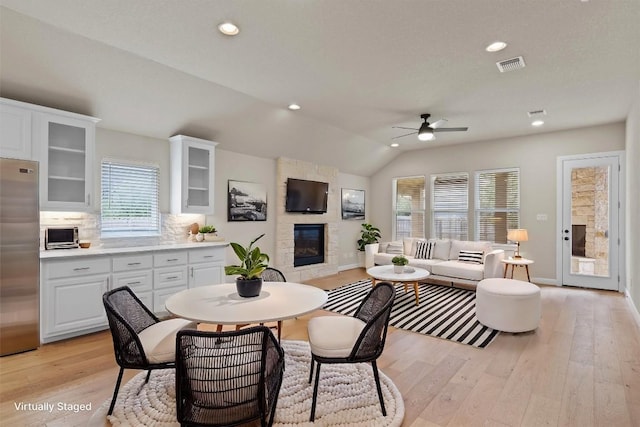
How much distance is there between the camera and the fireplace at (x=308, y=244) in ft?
21.4

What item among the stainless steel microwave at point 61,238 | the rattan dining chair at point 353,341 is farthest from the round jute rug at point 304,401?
the stainless steel microwave at point 61,238

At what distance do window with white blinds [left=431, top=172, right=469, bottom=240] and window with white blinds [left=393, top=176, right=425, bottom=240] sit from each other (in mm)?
304

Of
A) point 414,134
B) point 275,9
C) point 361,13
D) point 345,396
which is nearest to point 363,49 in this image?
point 361,13

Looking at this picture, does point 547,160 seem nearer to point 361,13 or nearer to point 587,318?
point 587,318

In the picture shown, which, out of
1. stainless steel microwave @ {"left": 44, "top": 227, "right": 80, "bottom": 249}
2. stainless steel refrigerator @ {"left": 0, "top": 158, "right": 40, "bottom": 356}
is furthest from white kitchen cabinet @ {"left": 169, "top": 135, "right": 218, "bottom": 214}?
stainless steel refrigerator @ {"left": 0, "top": 158, "right": 40, "bottom": 356}

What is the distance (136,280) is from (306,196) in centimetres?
351

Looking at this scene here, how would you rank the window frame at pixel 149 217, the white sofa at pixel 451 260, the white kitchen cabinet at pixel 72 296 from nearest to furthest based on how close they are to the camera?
the white kitchen cabinet at pixel 72 296 → the window frame at pixel 149 217 → the white sofa at pixel 451 260

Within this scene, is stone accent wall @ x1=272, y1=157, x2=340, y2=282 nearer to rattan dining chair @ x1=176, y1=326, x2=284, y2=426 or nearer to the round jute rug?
the round jute rug

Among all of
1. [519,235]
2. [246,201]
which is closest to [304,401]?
[246,201]

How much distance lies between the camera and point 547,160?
235 inches

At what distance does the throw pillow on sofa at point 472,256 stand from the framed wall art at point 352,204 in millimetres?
2728

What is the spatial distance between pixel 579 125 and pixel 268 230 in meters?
5.76

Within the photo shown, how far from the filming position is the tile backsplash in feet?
12.0

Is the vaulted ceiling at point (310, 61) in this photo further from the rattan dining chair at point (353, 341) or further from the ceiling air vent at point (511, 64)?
the rattan dining chair at point (353, 341)
